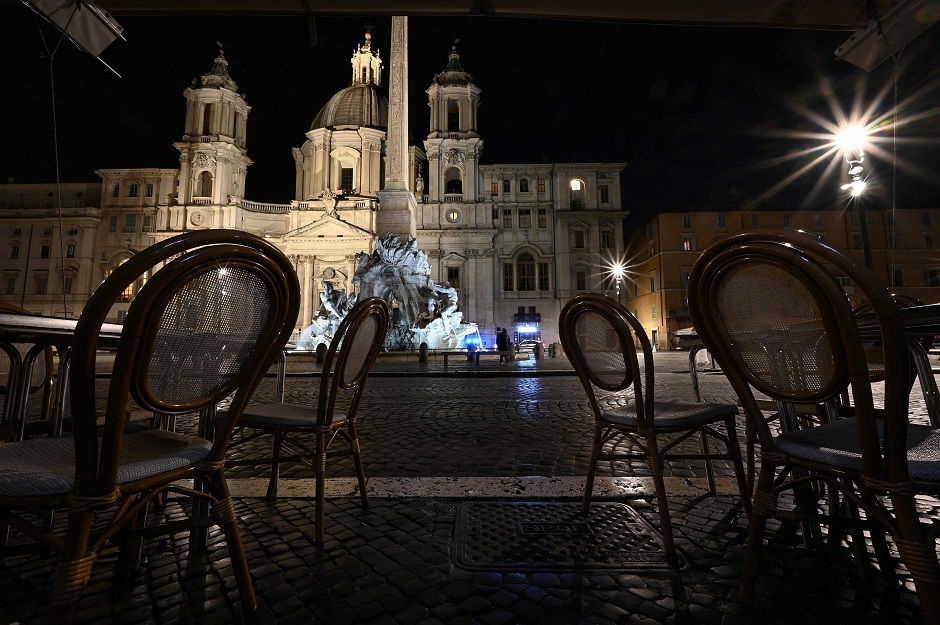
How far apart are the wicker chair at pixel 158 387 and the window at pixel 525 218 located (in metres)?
38.1

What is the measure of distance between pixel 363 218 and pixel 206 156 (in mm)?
13947

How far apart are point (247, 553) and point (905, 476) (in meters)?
2.24

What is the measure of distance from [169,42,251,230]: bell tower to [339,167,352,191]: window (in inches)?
353

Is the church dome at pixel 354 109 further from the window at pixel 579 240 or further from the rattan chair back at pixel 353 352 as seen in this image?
the rattan chair back at pixel 353 352

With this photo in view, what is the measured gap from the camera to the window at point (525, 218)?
3856 centimetres

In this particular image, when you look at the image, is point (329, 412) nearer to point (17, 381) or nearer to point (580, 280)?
point (17, 381)

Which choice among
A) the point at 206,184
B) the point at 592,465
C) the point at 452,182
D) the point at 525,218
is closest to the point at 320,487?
the point at 592,465

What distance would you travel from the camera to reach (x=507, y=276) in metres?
38.3

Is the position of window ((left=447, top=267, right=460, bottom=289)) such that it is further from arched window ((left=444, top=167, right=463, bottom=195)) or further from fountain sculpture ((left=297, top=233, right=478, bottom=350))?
fountain sculpture ((left=297, top=233, right=478, bottom=350))

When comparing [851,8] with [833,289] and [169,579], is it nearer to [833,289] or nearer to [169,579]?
[833,289]

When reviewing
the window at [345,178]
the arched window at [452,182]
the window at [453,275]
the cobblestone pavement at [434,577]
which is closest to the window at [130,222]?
the window at [345,178]

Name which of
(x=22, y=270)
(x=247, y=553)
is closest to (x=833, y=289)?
(x=247, y=553)

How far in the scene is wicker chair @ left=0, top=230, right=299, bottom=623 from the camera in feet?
3.52

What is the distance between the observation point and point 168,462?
130 centimetres
